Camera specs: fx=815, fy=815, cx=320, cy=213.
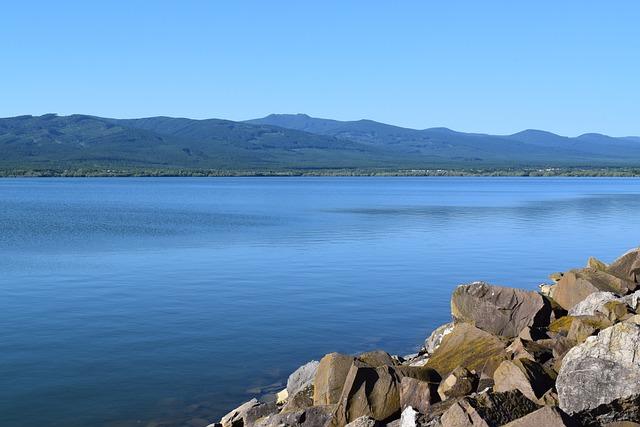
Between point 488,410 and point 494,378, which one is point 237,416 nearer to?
point 494,378

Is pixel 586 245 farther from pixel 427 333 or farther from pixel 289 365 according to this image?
pixel 289 365

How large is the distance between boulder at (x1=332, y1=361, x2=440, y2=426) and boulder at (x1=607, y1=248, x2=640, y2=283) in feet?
31.0

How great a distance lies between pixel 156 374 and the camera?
17.2 m

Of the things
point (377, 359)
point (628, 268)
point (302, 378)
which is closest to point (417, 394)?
point (377, 359)

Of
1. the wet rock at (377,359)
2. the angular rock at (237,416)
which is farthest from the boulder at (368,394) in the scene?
the angular rock at (237,416)

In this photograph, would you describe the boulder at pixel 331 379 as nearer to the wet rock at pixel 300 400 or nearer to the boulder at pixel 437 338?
the wet rock at pixel 300 400

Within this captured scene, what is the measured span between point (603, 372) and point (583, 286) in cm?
753

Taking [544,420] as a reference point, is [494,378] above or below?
below

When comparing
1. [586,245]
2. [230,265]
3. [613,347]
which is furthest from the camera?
[586,245]

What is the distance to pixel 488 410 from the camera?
32.2 ft

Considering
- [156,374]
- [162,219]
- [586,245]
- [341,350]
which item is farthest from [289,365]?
[162,219]

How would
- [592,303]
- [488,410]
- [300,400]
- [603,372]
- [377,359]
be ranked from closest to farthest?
[488,410]
[603,372]
[300,400]
[377,359]
[592,303]

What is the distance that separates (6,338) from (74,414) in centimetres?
603

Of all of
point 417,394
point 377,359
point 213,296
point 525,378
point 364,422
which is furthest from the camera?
point 213,296
